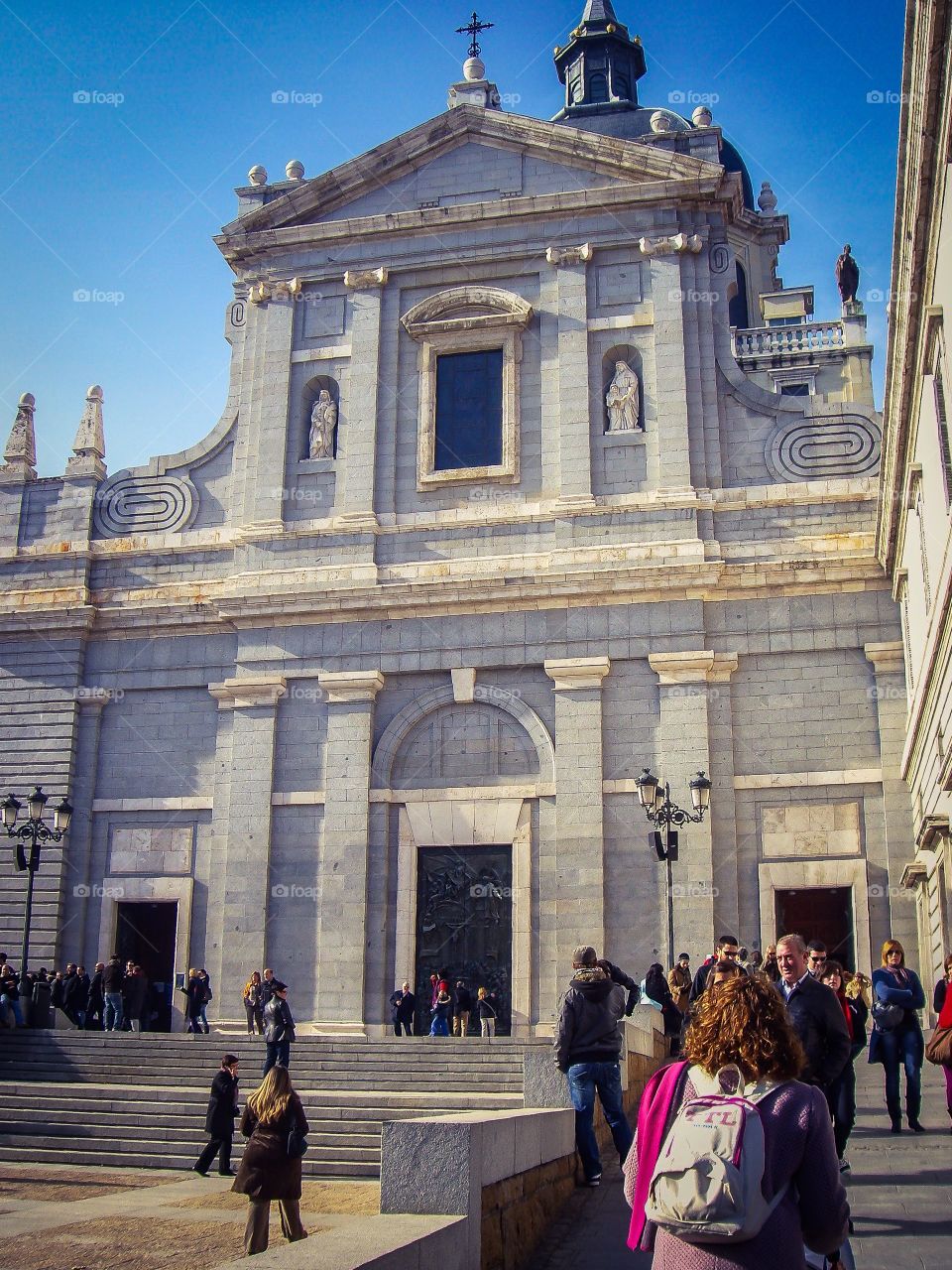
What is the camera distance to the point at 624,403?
27578 millimetres

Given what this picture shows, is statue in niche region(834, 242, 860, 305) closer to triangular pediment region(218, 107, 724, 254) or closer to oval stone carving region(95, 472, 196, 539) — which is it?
triangular pediment region(218, 107, 724, 254)

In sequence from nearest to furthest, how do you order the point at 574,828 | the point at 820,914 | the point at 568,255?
the point at 820,914, the point at 574,828, the point at 568,255

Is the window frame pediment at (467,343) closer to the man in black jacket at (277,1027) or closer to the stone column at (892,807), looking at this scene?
the stone column at (892,807)

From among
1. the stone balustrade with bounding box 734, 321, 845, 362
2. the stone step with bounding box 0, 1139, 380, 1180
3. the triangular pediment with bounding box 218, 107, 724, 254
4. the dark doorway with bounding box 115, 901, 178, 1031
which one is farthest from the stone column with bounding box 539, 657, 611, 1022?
the stone balustrade with bounding box 734, 321, 845, 362

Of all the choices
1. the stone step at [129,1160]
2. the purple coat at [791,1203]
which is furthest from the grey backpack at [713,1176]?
the stone step at [129,1160]

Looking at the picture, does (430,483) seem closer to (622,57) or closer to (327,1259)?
(327,1259)

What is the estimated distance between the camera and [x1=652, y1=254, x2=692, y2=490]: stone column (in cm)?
2678

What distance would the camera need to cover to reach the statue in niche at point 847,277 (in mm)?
45000

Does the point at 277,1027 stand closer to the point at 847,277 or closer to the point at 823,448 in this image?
the point at 823,448

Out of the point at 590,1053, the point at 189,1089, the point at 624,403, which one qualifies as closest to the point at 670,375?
the point at 624,403

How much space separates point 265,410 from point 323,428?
1.43 meters

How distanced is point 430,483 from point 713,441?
19.0 feet

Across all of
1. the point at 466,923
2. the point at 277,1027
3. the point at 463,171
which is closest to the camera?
the point at 277,1027

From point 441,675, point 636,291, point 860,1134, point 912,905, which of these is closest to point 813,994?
point 860,1134
